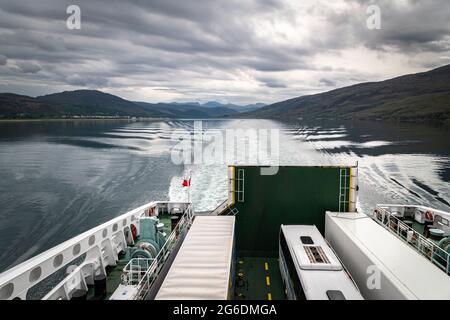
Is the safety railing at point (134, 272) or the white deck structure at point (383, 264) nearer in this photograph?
the white deck structure at point (383, 264)

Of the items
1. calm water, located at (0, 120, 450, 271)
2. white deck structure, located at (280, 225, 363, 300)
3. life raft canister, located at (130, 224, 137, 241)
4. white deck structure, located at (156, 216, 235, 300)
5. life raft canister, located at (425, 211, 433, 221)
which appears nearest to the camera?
white deck structure, located at (280, 225, 363, 300)

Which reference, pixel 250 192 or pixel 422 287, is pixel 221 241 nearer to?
pixel 250 192

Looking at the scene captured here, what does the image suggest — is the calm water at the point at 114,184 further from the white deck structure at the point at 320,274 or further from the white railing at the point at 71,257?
the white deck structure at the point at 320,274

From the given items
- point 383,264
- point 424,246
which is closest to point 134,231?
point 383,264

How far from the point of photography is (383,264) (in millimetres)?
9281

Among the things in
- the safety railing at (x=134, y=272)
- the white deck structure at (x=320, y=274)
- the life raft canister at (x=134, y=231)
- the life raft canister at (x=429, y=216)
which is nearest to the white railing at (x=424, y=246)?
the life raft canister at (x=429, y=216)

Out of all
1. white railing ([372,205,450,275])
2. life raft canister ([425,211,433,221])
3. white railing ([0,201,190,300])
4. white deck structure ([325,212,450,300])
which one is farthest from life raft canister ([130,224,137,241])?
life raft canister ([425,211,433,221])

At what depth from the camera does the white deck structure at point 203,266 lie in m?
8.79

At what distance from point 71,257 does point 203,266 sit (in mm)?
4672

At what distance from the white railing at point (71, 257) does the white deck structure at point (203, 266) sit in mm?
3438

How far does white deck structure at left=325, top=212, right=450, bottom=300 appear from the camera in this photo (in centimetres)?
809

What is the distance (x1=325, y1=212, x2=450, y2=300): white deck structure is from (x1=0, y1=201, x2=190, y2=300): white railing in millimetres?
9432

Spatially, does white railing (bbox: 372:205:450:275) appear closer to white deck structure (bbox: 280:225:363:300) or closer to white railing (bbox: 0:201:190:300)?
white deck structure (bbox: 280:225:363:300)

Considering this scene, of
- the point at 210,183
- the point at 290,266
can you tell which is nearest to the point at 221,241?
the point at 290,266
